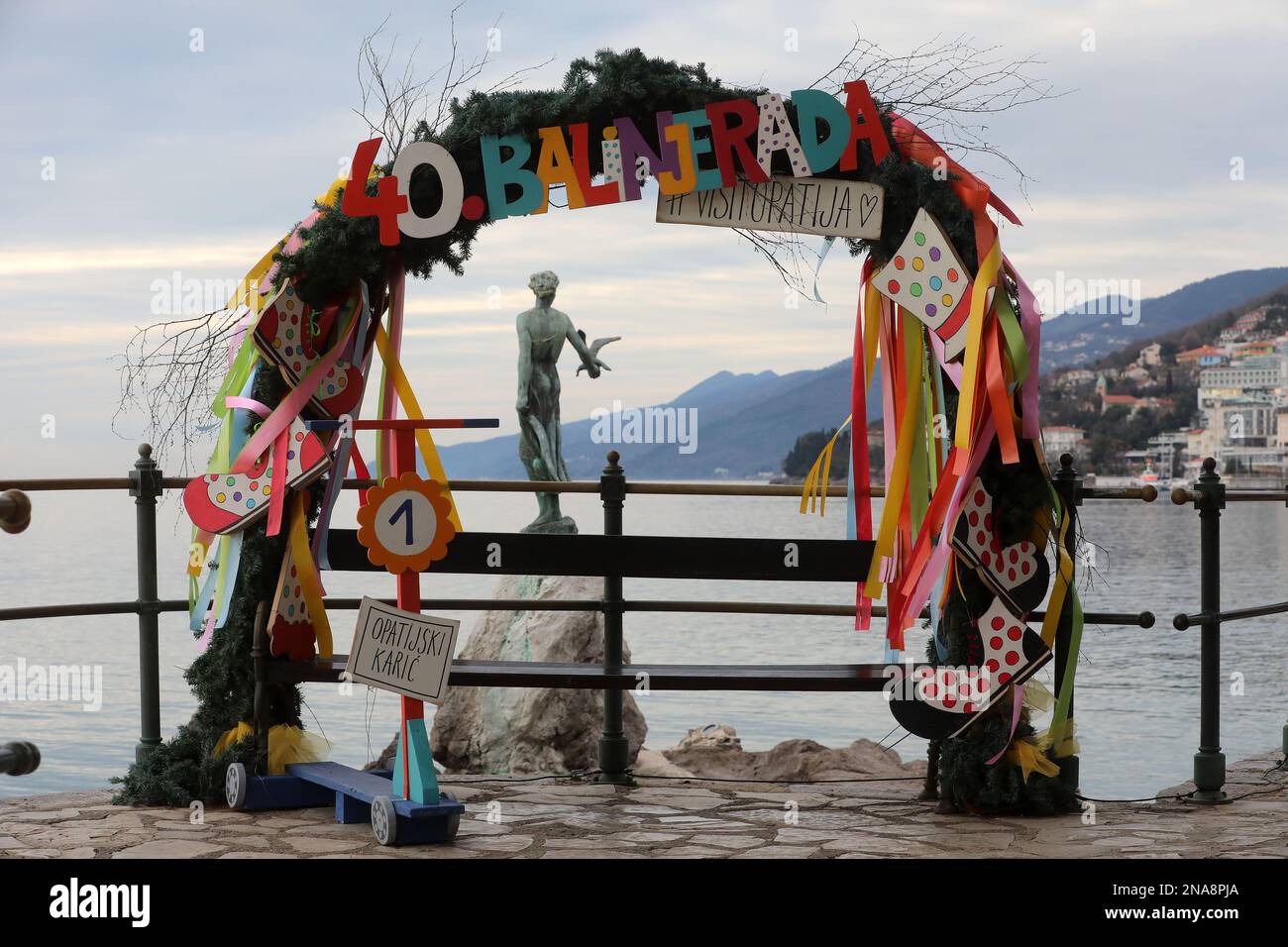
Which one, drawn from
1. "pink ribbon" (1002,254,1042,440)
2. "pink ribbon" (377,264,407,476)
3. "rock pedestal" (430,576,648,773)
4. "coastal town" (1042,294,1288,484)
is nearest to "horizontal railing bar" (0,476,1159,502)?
"pink ribbon" (377,264,407,476)

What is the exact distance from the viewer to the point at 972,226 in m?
4.63

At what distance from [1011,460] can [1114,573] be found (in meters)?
15.6

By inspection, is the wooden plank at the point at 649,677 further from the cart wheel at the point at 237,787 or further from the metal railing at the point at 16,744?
the metal railing at the point at 16,744

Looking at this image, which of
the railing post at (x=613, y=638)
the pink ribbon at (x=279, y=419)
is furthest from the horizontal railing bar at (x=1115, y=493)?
the pink ribbon at (x=279, y=419)

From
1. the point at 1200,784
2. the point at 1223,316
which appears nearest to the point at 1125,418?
the point at 1223,316

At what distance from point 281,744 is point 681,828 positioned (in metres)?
1.45

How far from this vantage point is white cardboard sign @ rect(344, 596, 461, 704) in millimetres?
4203

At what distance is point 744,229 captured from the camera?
4.82m

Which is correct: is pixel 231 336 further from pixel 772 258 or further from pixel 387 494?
pixel 772 258

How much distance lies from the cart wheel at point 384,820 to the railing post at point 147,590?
4.06 ft

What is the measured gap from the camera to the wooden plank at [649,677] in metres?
4.63

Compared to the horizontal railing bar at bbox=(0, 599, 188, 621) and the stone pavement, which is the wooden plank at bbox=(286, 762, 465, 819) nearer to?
the stone pavement

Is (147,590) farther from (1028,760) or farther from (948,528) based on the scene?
(1028,760)

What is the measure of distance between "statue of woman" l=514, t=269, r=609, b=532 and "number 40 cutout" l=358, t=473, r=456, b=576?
175 inches
